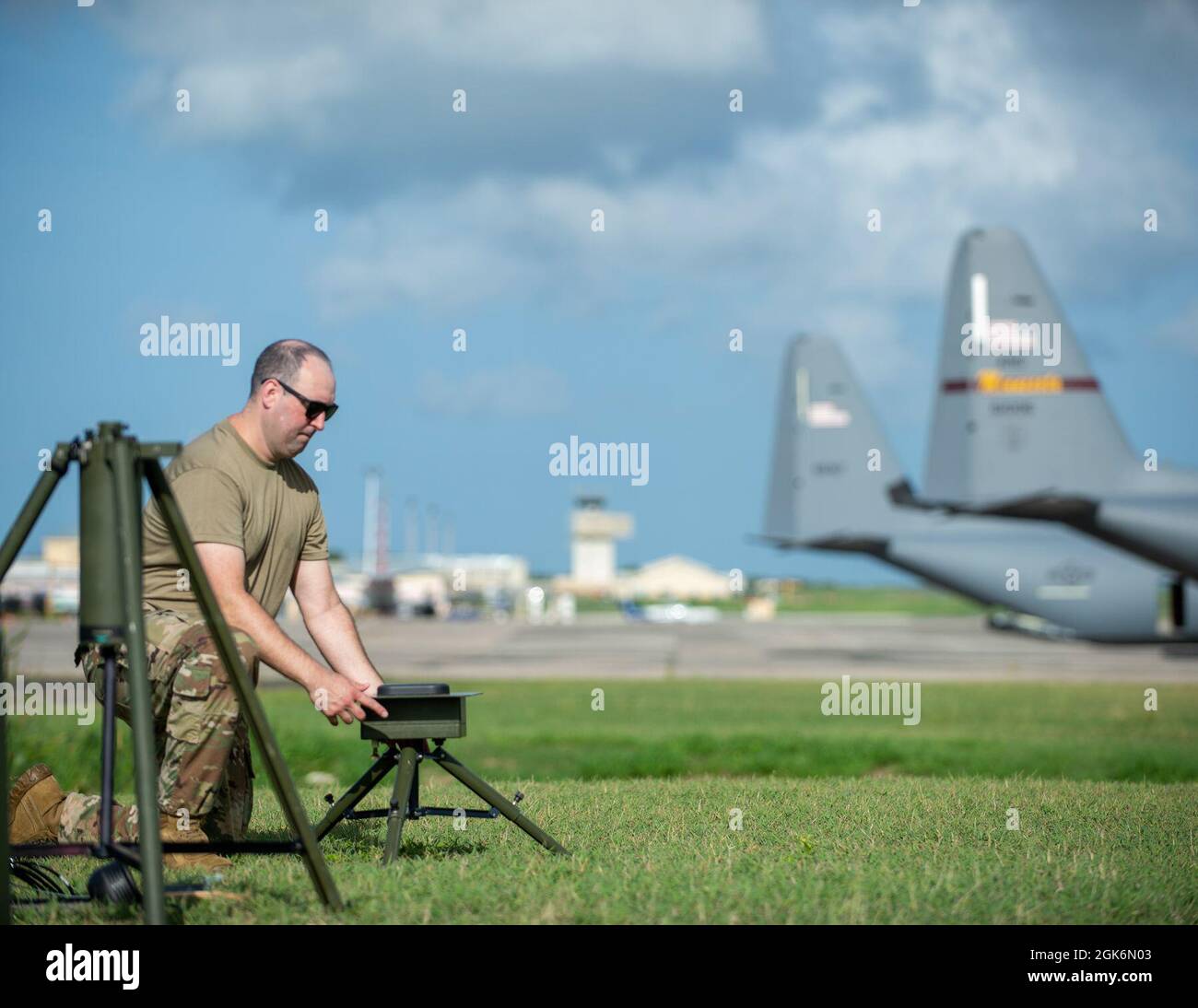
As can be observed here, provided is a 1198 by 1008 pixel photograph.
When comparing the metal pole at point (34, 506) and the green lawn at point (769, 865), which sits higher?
the metal pole at point (34, 506)

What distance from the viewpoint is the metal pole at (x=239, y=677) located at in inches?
137

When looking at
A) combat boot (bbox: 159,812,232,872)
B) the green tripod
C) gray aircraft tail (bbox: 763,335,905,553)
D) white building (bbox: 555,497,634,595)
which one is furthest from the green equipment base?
white building (bbox: 555,497,634,595)

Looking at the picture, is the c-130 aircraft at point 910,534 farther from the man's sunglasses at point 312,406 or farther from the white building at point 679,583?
the white building at point 679,583

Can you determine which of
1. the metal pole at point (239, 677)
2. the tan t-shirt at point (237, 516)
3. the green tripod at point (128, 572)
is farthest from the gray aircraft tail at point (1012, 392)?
the green tripod at point (128, 572)

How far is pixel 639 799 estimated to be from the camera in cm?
649

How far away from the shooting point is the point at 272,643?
14.6 feet

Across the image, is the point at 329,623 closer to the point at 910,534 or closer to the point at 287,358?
the point at 287,358

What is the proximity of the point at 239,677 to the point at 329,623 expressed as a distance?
1462 millimetres

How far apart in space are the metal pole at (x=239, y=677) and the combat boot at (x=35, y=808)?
1773 mm

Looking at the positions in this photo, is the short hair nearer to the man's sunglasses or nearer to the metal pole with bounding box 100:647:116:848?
the man's sunglasses

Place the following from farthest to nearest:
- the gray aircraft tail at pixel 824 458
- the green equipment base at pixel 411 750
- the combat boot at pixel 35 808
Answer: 1. the gray aircraft tail at pixel 824 458
2. the combat boot at pixel 35 808
3. the green equipment base at pixel 411 750

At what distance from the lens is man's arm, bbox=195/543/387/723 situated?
4.33 metres

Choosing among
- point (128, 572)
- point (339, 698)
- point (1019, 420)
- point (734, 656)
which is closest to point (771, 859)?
point (339, 698)

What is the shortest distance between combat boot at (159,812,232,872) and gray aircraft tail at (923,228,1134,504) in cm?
2333
